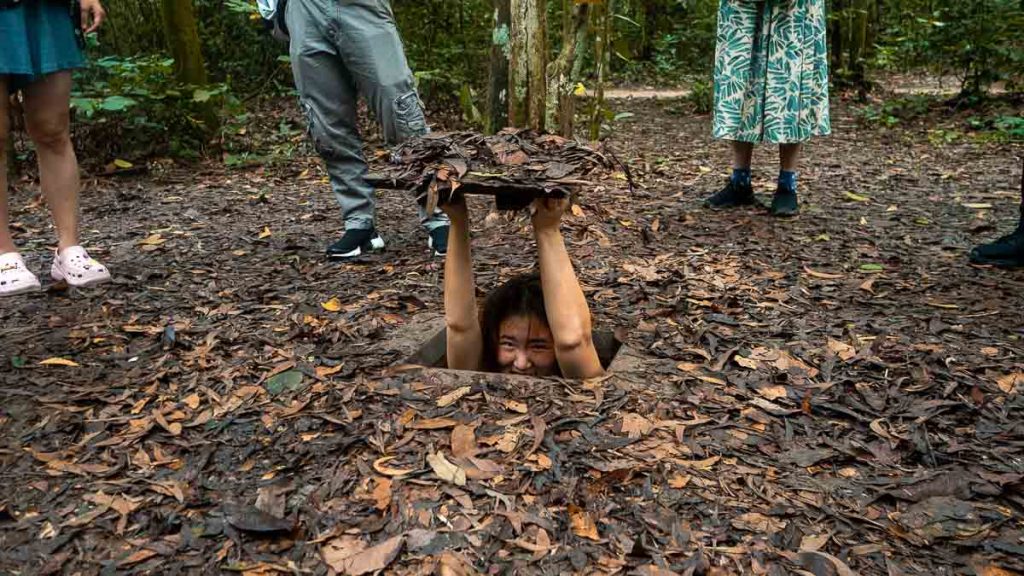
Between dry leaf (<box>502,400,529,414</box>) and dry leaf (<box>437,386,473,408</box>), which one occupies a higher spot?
dry leaf (<box>437,386,473,408</box>)

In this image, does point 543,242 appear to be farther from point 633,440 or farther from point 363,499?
point 363,499

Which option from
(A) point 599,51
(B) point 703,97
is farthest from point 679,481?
(B) point 703,97

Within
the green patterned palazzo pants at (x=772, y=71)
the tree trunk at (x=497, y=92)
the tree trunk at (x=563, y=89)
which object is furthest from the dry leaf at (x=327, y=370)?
the tree trunk at (x=497, y=92)

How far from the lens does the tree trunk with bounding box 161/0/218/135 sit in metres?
7.14

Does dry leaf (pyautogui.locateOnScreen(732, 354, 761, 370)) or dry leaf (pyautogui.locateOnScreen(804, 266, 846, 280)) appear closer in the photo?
dry leaf (pyautogui.locateOnScreen(732, 354, 761, 370))

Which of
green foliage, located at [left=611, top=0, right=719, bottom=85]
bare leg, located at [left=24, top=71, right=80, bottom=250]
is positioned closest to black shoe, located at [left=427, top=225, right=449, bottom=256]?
bare leg, located at [left=24, top=71, right=80, bottom=250]

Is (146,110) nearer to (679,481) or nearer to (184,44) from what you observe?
(184,44)

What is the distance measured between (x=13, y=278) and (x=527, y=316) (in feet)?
7.65

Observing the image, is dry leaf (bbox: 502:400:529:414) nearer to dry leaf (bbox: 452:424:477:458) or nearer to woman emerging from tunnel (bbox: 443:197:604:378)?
dry leaf (bbox: 452:424:477:458)

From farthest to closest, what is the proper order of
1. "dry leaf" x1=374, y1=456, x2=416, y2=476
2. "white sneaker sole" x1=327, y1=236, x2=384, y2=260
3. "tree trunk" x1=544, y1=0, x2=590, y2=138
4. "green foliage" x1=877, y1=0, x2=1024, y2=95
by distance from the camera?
"green foliage" x1=877, y1=0, x2=1024, y2=95
"tree trunk" x1=544, y1=0, x2=590, y2=138
"white sneaker sole" x1=327, y1=236, x2=384, y2=260
"dry leaf" x1=374, y1=456, x2=416, y2=476

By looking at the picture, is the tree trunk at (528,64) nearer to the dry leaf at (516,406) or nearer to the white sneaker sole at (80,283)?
the white sneaker sole at (80,283)

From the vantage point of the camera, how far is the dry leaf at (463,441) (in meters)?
2.27

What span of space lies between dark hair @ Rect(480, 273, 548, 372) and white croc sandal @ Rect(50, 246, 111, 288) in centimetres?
194

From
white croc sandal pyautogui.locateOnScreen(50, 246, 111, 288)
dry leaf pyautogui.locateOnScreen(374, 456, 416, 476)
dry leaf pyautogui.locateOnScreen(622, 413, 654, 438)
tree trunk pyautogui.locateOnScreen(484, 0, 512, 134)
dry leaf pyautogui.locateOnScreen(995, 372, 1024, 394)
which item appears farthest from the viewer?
tree trunk pyautogui.locateOnScreen(484, 0, 512, 134)
